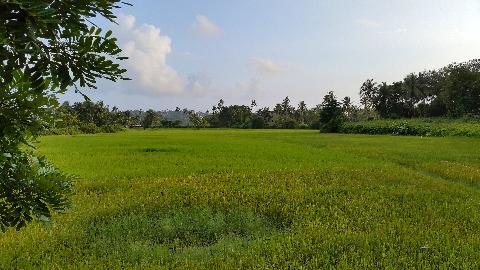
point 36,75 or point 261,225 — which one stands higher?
point 36,75

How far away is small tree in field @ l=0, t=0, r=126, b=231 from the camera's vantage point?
1.63 meters

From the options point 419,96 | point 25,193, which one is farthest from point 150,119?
point 25,193

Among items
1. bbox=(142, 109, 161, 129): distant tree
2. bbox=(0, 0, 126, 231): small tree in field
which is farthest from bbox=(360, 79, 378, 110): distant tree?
bbox=(0, 0, 126, 231): small tree in field

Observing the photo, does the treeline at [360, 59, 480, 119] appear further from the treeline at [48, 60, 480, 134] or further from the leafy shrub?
the leafy shrub

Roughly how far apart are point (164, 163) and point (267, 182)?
695 cm

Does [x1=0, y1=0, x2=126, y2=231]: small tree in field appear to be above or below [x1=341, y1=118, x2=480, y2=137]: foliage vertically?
above

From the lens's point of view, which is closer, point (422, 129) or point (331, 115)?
point (422, 129)

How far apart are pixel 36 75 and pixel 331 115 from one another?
204ft

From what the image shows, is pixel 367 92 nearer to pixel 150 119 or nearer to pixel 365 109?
pixel 365 109

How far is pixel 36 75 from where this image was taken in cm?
186

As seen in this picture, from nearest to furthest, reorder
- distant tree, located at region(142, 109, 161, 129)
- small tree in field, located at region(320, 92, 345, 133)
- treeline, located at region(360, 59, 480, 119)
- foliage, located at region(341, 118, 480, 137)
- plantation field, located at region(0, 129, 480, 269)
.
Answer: plantation field, located at region(0, 129, 480, 269) < foliage, located at region(341, 118, 480, 137) < small tree in field, located at region(320, 92, 345, 133) < treeline, located at region(360, 59, 480, 119) < distant tree, located at region(142, 109, 161, 129)

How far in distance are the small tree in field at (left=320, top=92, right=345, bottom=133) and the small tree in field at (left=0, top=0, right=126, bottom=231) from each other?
194ft

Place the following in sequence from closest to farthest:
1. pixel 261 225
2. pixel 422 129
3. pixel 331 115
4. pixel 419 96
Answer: pixel 261 225 → pixel 422 129 → pixel 331 115 → pixel 419 96

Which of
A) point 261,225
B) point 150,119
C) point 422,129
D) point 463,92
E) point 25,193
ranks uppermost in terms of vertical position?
point 463,92
